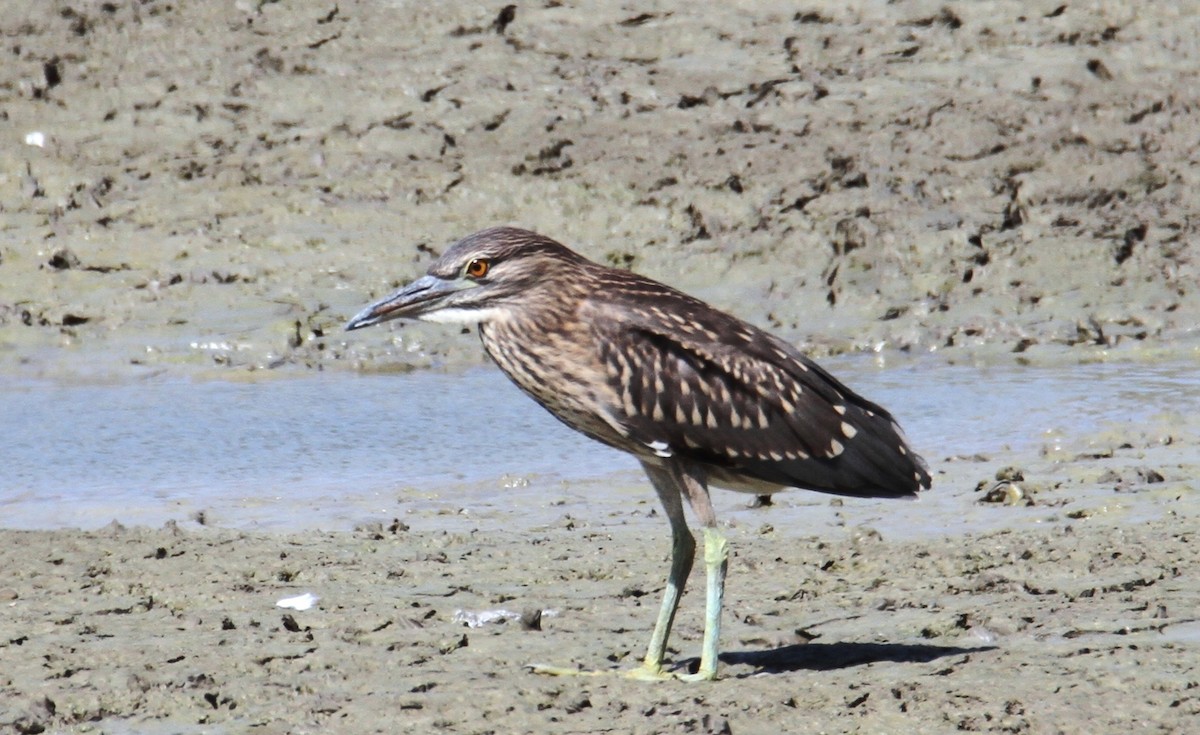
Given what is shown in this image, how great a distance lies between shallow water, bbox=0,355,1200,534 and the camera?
24.6 ft

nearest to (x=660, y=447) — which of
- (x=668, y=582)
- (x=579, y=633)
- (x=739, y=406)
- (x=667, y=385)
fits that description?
(x=667, y=385)

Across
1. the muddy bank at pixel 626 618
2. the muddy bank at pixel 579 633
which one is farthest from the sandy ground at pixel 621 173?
the muddy bank at pixel 579 633

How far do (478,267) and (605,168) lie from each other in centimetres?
618

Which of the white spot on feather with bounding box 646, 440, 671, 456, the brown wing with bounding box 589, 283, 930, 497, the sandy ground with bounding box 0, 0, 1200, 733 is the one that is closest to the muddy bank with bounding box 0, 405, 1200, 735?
the sandy ground with bounding box 0, 0, 1200, 733

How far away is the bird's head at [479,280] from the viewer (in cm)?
559

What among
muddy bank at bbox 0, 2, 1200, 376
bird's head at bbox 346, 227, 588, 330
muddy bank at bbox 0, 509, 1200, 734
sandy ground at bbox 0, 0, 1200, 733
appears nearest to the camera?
muddy bank at bbox 0, 509, 1200, 734

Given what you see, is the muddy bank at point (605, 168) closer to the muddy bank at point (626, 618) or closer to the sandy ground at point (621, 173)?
the sandy ground at point (621, 173)

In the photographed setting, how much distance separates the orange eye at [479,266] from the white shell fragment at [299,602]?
1.25 m

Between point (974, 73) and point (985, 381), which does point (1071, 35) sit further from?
point (985, 381)

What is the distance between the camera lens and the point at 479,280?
18.4ft

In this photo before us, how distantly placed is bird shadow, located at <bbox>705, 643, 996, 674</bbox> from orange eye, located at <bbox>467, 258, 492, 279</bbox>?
4.43 feet

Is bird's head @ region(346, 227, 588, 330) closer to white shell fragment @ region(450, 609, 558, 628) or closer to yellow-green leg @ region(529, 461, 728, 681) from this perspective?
yellow-green leg @ region(529, 461, 728, 681)

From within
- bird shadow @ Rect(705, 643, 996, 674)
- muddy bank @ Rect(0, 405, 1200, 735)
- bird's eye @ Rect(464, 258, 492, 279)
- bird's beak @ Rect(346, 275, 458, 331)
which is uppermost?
bird's eye @ Rect(464, 258, 492, 279)

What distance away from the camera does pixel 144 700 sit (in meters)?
4.99
